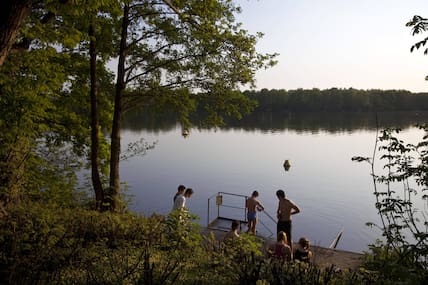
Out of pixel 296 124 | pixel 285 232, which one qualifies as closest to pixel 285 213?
pixel 285 232

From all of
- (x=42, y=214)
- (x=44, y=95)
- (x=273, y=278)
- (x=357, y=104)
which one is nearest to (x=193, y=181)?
(x=44, y=95)

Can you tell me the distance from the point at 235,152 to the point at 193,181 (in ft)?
54.2

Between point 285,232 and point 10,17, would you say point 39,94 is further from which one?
point 285,232

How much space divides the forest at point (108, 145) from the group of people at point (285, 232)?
1368 millimetres

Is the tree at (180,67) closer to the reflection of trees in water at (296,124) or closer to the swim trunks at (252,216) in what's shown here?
the swim trunks at (252,216)

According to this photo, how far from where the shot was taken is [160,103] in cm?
1247

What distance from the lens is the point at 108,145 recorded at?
43.9 feet

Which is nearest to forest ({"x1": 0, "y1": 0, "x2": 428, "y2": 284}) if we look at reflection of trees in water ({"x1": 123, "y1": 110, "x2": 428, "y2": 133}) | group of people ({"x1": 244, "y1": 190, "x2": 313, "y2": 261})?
group of people ({"x1": 244, "y1": 190, "x2": 313, "y2": 261})

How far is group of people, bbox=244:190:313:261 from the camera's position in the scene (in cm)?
795

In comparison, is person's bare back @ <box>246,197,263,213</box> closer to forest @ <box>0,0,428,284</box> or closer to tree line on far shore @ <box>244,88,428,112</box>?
forest @ <box>0,0,428,284</box>

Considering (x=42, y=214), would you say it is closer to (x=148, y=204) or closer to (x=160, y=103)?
(x=160, y=103)

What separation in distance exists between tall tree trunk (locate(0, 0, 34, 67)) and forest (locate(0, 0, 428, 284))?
0.01 m

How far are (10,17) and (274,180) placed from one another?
28.6 meters

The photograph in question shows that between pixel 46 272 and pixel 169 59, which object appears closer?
pixel 46 272
